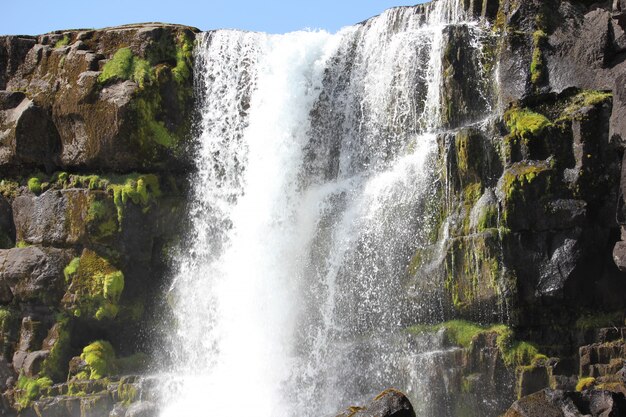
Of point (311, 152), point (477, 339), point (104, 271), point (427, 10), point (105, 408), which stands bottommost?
point (105, 408)

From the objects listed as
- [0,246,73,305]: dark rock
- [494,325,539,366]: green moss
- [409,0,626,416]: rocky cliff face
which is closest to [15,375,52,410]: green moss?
[0,246,73,305]: dark rock

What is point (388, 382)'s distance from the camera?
57.2 ft

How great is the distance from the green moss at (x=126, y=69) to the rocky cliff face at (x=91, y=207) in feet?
0.10

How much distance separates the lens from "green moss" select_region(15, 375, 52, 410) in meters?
20.1

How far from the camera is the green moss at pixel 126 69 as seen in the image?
21.6m

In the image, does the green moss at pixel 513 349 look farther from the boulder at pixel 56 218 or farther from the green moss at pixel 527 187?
the boulder at pixel 56 218

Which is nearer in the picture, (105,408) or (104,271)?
(105,408)

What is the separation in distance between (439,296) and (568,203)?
10.5 feet

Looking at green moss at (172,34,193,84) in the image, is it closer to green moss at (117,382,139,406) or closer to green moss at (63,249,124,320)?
green moss at (63,249,124,320)

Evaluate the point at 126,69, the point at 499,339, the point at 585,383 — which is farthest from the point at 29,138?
the point at 585,383

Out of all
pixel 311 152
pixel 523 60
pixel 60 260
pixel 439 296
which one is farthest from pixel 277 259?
pixel 523 60

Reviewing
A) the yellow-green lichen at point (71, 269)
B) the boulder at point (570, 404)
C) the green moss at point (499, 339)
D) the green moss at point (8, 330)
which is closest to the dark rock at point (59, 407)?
the green moss at point (8, 330)

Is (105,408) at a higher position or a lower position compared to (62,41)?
lower

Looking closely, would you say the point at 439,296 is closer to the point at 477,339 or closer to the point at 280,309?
the point at 477,339
